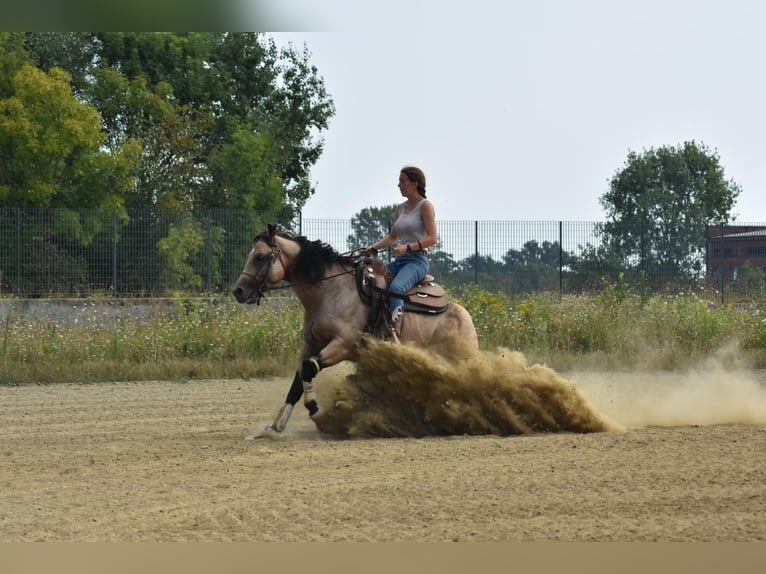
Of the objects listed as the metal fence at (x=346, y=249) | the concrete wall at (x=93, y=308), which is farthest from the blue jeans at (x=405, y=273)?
the metal fence at (x=346, y=249)

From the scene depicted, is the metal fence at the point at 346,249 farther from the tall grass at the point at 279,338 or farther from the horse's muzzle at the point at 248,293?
the horse's muzzle at the point at 248,293

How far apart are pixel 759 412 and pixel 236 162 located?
32177 millimetres

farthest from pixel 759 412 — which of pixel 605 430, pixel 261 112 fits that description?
pixel 261 112

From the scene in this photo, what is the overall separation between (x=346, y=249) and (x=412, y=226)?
57.4 ft

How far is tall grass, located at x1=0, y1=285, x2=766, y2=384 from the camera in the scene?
19656 millimetres

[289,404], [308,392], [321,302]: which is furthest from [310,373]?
[321,302]

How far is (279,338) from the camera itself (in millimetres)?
21000

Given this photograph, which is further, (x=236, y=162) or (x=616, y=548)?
(x=236, y=162)

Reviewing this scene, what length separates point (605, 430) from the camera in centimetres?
1155

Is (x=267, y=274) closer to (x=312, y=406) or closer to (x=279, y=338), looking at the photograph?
(x=312, y=406)

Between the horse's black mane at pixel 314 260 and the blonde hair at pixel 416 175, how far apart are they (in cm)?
103

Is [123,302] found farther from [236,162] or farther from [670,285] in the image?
[236,162]

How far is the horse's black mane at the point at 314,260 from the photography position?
38.1ft

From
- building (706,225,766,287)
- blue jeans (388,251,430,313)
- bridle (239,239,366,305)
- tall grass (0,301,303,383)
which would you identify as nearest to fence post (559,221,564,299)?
building (706,225,766,287)
